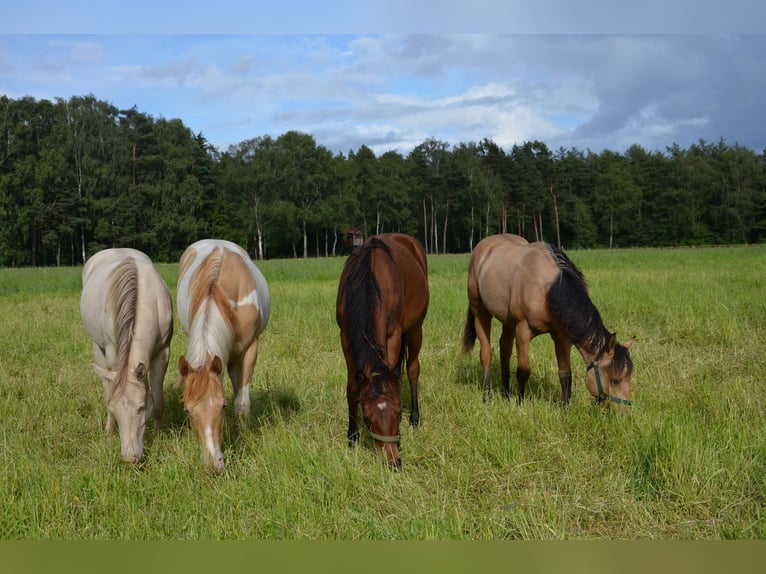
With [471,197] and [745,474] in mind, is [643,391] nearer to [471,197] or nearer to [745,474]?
[745,474]

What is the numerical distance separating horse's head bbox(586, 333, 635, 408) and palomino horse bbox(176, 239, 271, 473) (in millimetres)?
3272

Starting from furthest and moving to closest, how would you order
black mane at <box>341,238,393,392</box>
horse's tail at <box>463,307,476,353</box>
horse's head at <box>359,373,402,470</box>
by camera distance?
horse's tail at <box>463,307,476,353</box>, black mane at <box>341,238,393,392</box>, horse's head at <box>359,373,402,470</box>

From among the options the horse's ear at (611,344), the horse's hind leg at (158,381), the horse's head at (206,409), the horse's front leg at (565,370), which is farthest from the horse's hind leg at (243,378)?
the horse's ear at (611,344)

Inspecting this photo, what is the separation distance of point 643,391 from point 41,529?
548 cm

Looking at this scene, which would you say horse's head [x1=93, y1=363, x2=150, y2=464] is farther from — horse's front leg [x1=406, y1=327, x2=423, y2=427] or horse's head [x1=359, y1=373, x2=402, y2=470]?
horse's front leg [x1=406, y1=327, x2=423, y2=427]

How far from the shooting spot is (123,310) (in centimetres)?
437

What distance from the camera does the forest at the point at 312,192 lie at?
40.9 m

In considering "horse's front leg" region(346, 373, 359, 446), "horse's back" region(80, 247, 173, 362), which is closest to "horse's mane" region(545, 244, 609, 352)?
"horse's front leg" region(346, 373, 359, 446)

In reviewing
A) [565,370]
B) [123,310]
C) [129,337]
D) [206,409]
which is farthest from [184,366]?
[565,370]

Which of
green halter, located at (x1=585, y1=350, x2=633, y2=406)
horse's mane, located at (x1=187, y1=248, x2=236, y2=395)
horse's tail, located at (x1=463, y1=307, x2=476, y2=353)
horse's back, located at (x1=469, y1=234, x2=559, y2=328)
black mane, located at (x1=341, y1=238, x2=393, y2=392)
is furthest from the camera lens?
horse's tail, located at (x1=463, y1=307, x2=476, y2=353)

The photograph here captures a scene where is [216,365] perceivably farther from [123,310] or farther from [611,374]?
[611,374]

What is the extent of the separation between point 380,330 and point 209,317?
138 centimetres

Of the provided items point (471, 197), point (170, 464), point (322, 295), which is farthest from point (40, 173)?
point (170, 464)

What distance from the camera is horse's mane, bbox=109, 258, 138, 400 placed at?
4027 millimetres
